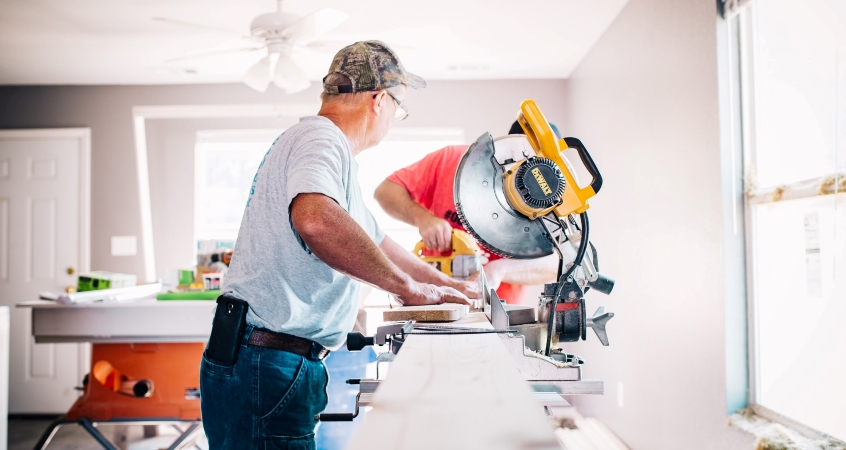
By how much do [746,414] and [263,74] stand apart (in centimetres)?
270

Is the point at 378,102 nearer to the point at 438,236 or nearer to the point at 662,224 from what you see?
the point at 438,236

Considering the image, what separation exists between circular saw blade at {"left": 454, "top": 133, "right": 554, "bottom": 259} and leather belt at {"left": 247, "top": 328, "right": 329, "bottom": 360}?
0.42m

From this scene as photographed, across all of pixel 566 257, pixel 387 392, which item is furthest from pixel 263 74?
pixel 387 392

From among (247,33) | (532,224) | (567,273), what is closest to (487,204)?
(532,224)

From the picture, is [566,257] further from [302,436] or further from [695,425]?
[695,425]

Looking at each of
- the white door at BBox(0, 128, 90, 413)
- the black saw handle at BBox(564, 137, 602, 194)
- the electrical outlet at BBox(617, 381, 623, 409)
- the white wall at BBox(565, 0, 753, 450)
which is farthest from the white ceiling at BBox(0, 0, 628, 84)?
the black saw handle at BBox(564, 137, 602, 194)

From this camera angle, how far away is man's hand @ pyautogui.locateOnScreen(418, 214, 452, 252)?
165 cm

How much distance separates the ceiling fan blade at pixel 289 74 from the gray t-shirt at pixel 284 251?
2.02 meters

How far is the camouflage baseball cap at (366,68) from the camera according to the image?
1.39 meters

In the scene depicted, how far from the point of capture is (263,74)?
10.8 feet

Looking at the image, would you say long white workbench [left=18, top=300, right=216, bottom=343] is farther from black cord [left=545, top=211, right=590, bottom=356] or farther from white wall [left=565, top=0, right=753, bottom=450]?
white wall [left=565, top=0, right=753, bottom=450]

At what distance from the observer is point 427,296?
3.95 feet

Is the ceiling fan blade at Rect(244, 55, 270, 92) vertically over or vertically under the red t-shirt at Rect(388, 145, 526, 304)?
over

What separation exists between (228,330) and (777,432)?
171cm
